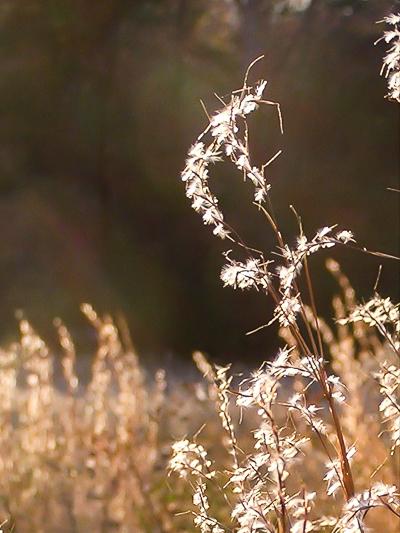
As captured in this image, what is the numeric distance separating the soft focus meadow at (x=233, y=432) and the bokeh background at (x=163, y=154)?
131 inches

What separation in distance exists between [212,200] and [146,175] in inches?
292

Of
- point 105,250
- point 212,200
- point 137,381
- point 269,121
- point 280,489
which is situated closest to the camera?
point 280,489

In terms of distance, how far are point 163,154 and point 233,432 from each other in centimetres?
622

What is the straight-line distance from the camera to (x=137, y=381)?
3.39 metres

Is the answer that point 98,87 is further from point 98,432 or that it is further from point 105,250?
point 98,432

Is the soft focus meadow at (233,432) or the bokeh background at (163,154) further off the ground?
the bokeh background at (163,154)

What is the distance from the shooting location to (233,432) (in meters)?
2.41

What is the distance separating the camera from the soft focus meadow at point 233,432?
132cm

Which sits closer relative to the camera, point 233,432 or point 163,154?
point 233,432

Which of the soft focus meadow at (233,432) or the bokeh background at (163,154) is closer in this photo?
the soft focus meadow at (233,432)

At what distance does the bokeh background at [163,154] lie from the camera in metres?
7.82

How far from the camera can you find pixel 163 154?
845 centimetres

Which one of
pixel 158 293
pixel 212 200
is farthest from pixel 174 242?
pixel 212 200

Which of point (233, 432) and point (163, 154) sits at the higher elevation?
point (163, 154)
